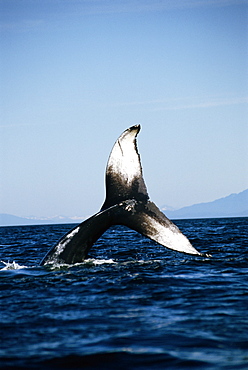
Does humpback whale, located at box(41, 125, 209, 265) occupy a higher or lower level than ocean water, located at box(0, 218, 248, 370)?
higher

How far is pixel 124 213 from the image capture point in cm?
1049

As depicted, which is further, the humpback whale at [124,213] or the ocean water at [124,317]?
the humpback whale at [124,213]

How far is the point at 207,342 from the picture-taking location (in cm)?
587

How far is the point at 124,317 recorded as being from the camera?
689 cm

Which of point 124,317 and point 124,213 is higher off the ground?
point 124,213

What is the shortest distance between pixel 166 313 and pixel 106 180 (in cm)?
396

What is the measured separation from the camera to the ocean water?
17.9ft

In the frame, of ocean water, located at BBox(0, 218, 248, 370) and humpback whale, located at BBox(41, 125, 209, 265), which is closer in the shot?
ocean water, located at BBox(0, 218, 248, 370)

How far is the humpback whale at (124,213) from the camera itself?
998 cm

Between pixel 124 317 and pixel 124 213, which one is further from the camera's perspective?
pixel 124 213

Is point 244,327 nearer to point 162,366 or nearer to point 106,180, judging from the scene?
point 162,366

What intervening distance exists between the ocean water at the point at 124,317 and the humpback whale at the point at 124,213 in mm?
426

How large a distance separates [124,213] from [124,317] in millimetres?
3783

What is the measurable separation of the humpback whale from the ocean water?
426 millimetres
